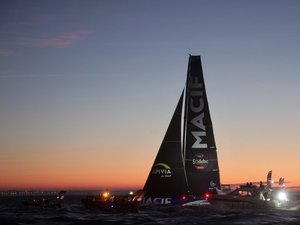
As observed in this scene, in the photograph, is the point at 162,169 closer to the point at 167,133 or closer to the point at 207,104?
the point at 167,133

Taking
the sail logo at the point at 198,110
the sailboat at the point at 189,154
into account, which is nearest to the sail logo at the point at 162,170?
the sailboat at the point at 189,154

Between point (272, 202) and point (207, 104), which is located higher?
point (207, 104)

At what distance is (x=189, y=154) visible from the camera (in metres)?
56.0

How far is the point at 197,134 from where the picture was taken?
56.5m

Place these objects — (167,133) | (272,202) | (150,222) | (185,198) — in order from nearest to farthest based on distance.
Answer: (150,222)
(185,198)
(167,133)
(272,202)

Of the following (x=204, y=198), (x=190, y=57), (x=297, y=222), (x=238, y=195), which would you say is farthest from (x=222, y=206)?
(x=190, y=57)

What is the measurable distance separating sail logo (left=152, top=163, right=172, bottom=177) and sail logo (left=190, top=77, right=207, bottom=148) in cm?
543

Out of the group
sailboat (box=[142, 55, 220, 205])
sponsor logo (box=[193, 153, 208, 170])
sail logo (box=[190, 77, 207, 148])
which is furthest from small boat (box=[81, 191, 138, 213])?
sail logo (box=[190, 77, 207, 148])

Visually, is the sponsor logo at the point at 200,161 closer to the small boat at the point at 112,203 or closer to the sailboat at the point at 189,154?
the sailboat at the point at 189,154

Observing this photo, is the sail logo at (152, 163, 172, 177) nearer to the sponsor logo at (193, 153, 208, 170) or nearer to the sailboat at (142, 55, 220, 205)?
the sailboat at (142, 55, 220, 205)

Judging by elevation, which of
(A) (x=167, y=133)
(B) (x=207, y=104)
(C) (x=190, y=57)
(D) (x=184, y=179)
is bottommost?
(D) (x=184, y=179)

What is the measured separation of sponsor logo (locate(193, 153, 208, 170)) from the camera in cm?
5581

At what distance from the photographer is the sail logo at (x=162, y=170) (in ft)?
171

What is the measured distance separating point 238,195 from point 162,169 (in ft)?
35.0
